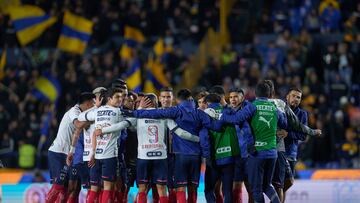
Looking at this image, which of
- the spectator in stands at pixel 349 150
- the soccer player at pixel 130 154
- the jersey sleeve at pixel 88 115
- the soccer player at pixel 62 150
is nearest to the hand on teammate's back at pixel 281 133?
the soccer player at pixel 130 154

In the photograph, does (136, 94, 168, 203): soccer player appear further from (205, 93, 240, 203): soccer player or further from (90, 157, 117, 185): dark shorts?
(205, 93, 240, 203): soccer player

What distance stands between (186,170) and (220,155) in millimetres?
676

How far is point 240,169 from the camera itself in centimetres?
1841

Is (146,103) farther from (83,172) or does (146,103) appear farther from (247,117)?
(247,117)

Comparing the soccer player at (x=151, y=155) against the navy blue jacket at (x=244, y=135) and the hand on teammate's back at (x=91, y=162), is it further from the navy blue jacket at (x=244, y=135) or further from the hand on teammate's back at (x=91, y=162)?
the navy blue jacket at (x=244, y=135)

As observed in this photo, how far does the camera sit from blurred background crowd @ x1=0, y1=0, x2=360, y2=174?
94.7 feet

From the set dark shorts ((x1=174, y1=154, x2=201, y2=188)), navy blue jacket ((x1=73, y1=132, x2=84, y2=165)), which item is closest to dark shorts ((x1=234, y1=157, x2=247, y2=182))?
dark shorts ((x1=174, y1=154, x2=201, y2=188))

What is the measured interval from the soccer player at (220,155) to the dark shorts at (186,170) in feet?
0.77

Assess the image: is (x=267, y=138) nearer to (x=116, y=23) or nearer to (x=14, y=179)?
(x=14, y=179)

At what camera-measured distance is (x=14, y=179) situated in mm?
27094

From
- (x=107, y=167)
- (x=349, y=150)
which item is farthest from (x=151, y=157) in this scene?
(x=349, y=150)

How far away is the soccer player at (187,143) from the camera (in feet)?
59.4

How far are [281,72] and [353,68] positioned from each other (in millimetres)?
2154

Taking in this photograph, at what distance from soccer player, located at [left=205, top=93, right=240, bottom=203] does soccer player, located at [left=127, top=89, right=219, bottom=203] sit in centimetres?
21
